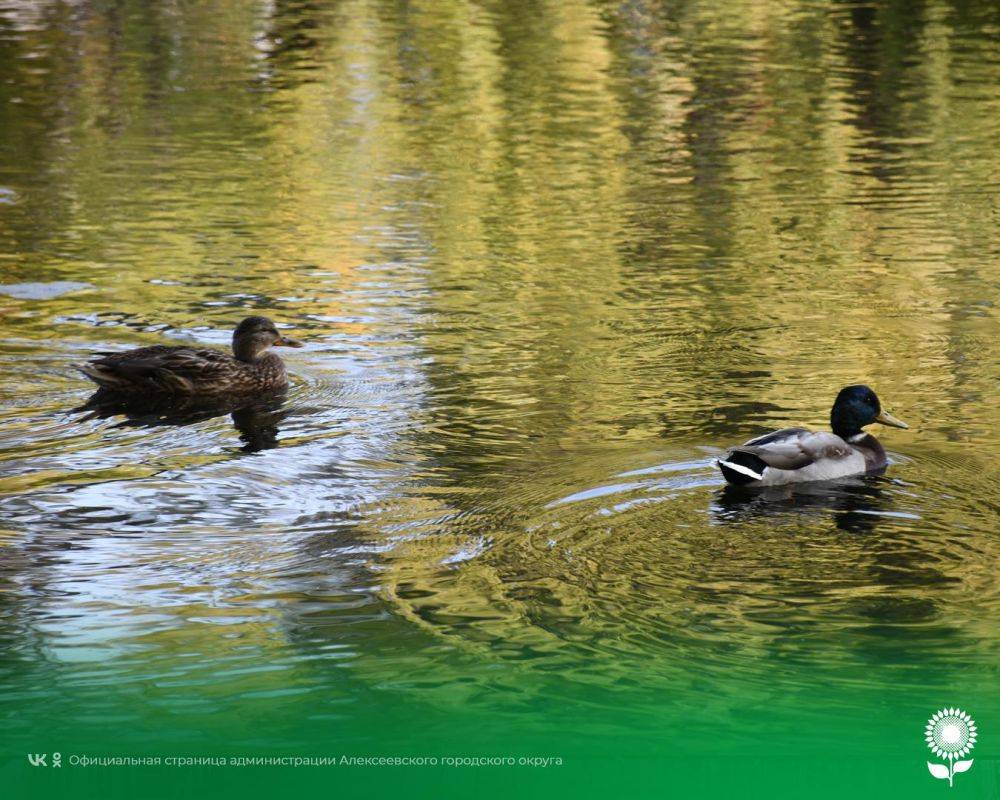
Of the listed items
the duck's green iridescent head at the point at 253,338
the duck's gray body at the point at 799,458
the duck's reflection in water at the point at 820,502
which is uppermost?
the duck's green iridescent head at the point at 253,338

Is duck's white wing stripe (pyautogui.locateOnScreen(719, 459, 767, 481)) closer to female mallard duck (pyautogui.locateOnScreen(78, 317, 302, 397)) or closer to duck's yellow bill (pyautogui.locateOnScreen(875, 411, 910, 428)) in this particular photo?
duck's yellow bill (pyautogui.locateOnScreen(875, 411, 910, 428))

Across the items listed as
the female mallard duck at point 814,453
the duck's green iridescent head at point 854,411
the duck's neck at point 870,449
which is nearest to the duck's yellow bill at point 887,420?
the duck's green iridescent head at point 854,411

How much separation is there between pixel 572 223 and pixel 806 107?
31.4 ft

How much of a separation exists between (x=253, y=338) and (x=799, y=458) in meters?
4.15

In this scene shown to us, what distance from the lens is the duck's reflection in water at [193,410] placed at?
11.0m

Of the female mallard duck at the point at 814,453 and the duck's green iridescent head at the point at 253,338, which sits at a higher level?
the duck's green iridescent head at the point at 253,338

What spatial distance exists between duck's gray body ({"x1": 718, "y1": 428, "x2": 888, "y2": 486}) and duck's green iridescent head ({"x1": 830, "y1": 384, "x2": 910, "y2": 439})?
0.50 feet

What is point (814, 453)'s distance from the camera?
948 centimetres

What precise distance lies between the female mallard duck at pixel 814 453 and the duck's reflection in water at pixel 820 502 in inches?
2.4

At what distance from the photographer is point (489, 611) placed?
7621mm

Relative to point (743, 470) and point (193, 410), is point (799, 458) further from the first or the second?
point (193, 410)

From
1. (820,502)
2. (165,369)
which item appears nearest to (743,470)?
(820,502)

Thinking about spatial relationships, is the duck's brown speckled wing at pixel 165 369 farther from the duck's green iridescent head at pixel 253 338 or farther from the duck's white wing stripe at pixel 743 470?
the duck's white wing stripe at pixel 743 470

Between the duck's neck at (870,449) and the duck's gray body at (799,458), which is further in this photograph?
the duck's neck at (870,449)
